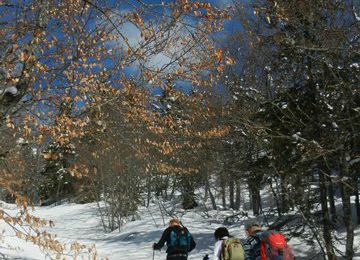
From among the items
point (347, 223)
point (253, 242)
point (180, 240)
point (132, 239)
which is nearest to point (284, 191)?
point (347, 223)

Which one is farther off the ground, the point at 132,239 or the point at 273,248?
the point at 273,248

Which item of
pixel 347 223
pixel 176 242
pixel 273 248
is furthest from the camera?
pixel 347 223

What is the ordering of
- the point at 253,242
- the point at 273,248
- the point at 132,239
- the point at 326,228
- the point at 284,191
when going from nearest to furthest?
the point at 273,248, the point at 253,242, the point at 326,228, the point at 284,191, the point at 132,239

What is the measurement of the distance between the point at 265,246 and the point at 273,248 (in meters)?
0.16

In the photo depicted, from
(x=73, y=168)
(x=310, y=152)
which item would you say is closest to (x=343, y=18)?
(x=310, y=152)

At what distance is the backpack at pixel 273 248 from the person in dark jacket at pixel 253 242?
0.40ft

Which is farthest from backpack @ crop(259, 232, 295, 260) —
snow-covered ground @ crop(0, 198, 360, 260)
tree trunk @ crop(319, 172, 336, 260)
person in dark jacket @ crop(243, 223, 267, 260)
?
snow-covered ground @ crop(0, 198, 360, 260)

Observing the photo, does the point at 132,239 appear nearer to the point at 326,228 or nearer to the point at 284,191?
the point at 284,191

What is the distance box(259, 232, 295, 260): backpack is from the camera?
7.29 meters

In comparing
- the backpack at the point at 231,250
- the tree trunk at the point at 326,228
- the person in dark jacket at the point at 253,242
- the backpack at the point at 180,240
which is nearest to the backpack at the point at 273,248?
the person in dark jacket at the point at 253,242

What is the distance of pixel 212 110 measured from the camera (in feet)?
48.7

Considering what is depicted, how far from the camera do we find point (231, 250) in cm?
739

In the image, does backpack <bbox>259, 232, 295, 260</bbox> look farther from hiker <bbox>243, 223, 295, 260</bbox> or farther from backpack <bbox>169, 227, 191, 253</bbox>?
backpack <bbox>169, 227, 191, 253</bbox>

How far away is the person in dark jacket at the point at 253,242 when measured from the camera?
757 cm
